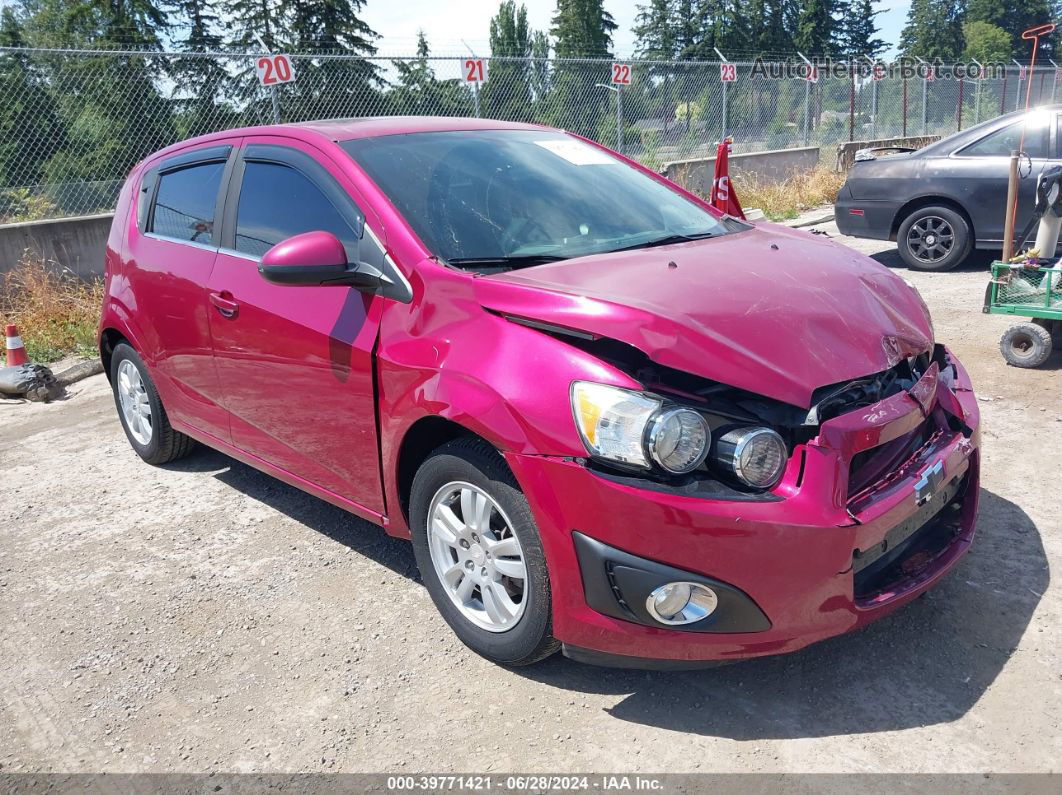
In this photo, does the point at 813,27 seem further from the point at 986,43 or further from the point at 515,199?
the point at 515,199

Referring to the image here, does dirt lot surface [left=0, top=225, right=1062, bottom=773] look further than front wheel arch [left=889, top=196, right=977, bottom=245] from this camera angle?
No

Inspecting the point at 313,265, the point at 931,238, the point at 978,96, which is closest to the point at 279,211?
the point at 313,265

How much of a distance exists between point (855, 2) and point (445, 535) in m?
76.2

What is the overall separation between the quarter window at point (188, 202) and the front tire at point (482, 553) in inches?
73.1

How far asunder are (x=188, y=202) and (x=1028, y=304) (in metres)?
4.78

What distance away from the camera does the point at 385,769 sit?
2506 millimetres

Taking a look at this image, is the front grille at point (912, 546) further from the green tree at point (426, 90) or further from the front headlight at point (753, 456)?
the green tree at point (426, 90)

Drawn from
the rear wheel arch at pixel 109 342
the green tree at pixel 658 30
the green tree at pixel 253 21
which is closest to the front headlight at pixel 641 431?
the rear wheel arch at pixel 109 342

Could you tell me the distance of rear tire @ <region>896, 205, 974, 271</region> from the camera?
838 centimetres

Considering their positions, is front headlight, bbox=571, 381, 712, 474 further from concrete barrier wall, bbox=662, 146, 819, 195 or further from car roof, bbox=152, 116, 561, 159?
concrete barrier wall, bbox=662, 146, 819, 195

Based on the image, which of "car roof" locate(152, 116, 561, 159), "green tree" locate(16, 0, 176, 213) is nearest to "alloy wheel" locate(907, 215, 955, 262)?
"car roof" locate(152, 116, 561, 159)

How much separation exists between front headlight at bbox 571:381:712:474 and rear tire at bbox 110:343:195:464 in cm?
307

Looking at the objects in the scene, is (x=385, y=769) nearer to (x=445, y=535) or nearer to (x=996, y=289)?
(x=445, y=535)

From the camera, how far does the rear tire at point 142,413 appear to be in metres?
4.74
